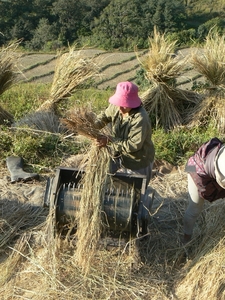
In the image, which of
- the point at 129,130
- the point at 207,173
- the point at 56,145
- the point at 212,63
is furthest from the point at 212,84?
the point at 207,173

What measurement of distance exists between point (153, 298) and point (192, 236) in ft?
2.18

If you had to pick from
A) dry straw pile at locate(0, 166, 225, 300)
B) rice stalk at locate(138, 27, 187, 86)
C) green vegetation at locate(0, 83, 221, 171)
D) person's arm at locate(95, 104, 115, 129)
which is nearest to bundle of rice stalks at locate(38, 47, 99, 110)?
green vegetation at locate(0, 83, 221, 171)

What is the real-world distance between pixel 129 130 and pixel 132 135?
5 cm

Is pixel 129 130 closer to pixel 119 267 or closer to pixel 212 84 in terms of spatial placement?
pixel 119 267

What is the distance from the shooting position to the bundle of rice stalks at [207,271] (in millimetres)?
2820

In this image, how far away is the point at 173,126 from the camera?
18.9 feet

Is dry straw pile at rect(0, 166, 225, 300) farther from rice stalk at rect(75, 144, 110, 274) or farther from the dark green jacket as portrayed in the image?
the dark green jacket

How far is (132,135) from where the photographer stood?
3264mm

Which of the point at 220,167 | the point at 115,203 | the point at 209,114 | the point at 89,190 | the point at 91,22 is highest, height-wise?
the point at 220,167

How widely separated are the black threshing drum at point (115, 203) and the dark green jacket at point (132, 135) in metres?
0.28

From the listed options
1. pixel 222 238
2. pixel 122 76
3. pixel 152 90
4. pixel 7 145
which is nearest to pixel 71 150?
pixel 7 145

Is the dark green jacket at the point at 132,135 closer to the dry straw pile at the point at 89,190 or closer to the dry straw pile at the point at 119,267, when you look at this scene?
the dry straw pile at the point at 89,190

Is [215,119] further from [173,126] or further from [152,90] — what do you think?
[152,90]

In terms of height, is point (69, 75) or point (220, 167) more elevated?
point (220, 167)
